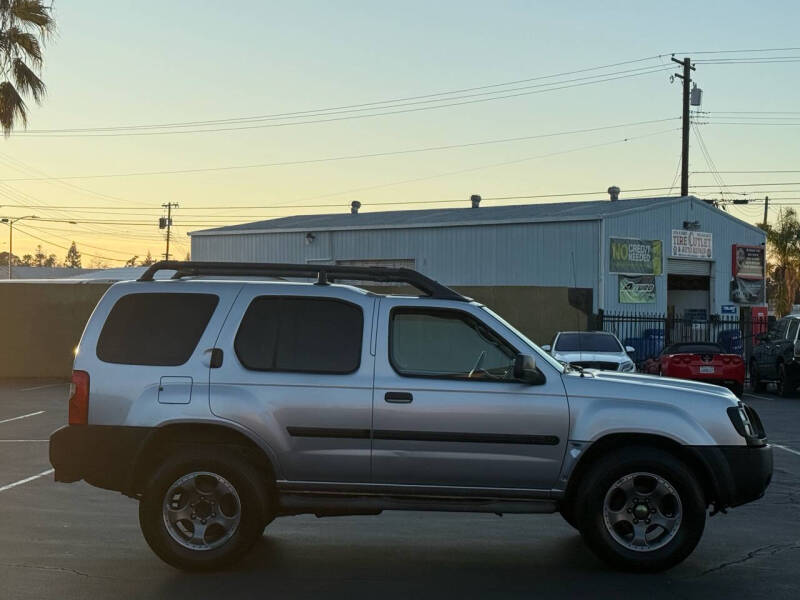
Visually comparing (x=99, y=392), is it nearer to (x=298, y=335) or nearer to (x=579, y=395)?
(x=298, y=335)

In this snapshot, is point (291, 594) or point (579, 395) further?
point (579, 395)

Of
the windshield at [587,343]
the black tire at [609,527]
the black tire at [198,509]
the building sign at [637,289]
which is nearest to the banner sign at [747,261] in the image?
the building sign at [637,289]

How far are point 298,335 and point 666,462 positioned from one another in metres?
2.62

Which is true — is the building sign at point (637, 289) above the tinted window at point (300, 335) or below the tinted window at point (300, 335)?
above

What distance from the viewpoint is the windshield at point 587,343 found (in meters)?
23.8

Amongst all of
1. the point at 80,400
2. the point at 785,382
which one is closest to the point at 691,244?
the point at 785,382

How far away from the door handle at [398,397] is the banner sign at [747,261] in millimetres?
41747

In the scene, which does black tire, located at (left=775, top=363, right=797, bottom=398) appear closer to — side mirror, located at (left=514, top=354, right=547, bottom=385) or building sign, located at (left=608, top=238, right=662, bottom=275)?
building sign, located at (left=608, top=238, right=662, bottom=275)

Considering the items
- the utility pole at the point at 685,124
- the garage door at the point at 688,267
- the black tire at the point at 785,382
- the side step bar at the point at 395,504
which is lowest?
the black tire at the point at 785,382

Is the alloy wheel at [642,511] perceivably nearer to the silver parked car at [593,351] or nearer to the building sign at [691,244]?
the silver parked car at [593,351]

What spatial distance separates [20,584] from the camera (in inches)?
282

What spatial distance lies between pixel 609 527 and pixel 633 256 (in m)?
A: 34.6

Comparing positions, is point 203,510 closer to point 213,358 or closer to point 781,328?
point 213,358

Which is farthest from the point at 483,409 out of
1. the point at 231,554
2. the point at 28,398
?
the point at 28,398
